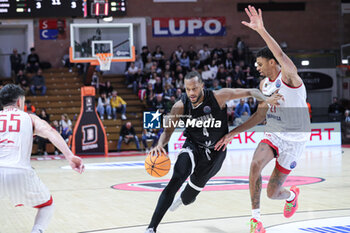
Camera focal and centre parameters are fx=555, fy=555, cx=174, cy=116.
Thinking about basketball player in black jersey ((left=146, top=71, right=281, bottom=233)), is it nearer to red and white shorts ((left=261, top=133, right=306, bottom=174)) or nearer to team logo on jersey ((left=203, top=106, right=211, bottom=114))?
team logo on jersey ((left=203, top=106, right=211, bottom=114))

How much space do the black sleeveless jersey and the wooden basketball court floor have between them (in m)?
0.94

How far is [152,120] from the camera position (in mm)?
20469

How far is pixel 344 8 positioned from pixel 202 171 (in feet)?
77.9

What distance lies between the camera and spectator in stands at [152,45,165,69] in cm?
2330

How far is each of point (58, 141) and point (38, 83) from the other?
59.4 feet

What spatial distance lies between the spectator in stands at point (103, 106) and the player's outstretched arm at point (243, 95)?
14.9 metres

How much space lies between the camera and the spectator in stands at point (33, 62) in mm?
22403

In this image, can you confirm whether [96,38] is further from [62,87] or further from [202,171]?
[202,171]

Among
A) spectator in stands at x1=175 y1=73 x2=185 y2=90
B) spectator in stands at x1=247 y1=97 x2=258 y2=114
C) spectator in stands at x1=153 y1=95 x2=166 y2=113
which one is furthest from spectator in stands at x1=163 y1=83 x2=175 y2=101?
spectator in stands at x1=247 y1=97 x2=258 y2=114

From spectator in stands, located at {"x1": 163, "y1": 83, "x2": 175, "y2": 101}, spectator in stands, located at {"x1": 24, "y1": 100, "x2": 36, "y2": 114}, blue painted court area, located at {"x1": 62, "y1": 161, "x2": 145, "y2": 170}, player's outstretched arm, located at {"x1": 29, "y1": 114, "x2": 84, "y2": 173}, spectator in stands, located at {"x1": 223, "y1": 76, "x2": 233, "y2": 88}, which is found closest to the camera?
player's outstretched arm, located at {"x1": 29, "y1": 114, "x2": 84, "y2": 173}

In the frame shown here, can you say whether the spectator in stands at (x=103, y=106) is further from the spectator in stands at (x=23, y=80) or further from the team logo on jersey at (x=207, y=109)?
the team logo on jersey at (x=207, y=109)

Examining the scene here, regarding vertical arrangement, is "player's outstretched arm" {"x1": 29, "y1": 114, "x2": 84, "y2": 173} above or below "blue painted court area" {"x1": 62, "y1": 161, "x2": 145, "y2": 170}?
above

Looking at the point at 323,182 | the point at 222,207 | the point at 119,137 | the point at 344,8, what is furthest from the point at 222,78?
the point at 222,207

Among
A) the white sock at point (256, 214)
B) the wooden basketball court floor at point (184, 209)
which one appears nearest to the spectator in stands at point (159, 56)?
the wooden basketball court floor at point (184, 209)
